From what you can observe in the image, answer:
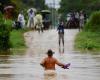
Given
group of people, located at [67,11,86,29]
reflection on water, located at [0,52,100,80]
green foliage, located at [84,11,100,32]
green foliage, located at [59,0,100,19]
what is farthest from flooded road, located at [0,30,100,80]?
green foliage, located at [59,0,100,19]

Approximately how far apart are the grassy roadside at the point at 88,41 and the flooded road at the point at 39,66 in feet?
1.50

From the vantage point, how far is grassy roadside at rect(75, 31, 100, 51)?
109 feet

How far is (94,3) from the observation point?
5928cm

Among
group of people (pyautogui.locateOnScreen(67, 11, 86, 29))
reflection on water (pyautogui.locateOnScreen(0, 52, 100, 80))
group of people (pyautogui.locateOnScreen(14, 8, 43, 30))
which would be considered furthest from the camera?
group of people (pyautogui.locateOnScreen(67, 11, 86, 29))

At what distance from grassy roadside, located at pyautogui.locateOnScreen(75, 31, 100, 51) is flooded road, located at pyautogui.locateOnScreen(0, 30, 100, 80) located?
1.50ft

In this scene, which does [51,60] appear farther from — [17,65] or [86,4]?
[86,4]

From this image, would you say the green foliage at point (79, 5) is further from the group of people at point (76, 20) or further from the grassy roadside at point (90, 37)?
the grassy roadside at point (90, 37)

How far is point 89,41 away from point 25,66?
12.0 meters

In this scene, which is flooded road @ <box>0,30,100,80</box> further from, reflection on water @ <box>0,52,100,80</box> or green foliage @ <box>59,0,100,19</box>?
green foliage @ <box>59,0,100,19</box>

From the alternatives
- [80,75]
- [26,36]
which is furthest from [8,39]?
[80,75]

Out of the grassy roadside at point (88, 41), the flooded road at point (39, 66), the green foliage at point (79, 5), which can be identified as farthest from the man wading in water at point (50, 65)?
the green foliage at point (79, 5)

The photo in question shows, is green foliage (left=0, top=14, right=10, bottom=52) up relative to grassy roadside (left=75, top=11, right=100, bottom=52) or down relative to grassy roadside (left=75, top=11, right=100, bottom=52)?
up

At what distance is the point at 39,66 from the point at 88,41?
11.7 metres

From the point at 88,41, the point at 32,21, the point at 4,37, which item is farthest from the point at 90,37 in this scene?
the point at 32,21
